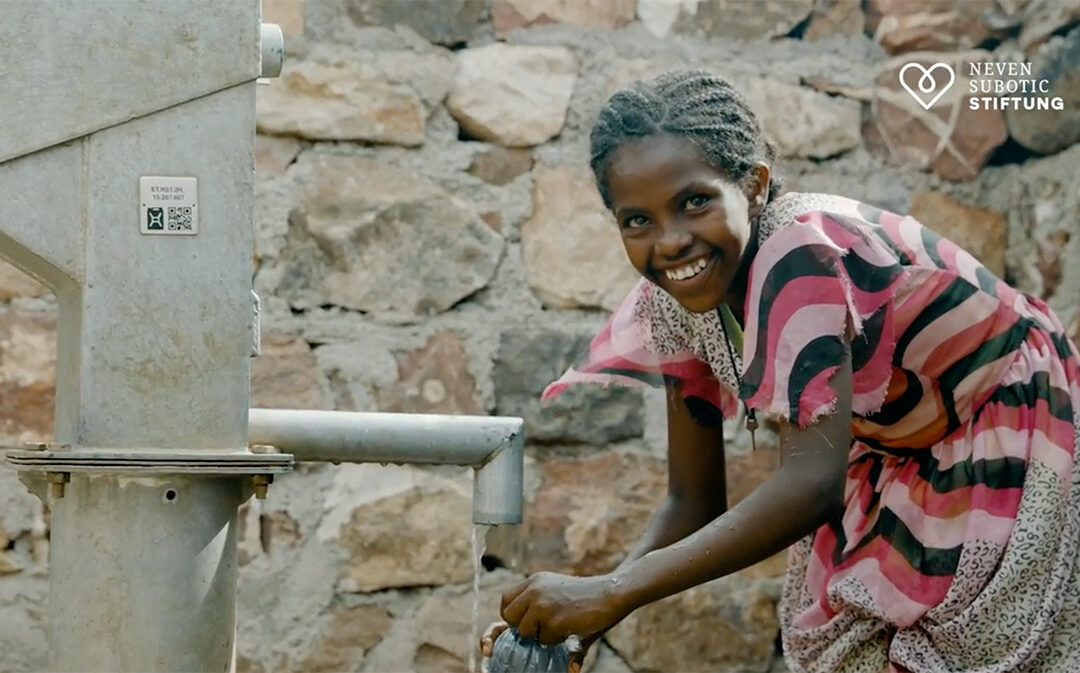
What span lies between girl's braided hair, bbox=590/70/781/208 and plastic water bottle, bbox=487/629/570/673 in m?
0.47

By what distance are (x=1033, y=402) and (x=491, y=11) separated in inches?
43.3

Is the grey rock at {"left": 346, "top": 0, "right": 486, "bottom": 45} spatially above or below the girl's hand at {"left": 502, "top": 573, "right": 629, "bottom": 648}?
above

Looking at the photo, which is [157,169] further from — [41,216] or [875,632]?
[875,632]

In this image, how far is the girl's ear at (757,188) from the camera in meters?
1.49

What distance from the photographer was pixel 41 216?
1180mm

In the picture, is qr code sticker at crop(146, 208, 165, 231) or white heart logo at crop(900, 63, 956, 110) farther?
white heart logo at crop(900, 63, 956, 110)

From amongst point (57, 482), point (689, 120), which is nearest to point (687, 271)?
point (689, 120)

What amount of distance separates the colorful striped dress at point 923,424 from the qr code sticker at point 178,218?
544mm

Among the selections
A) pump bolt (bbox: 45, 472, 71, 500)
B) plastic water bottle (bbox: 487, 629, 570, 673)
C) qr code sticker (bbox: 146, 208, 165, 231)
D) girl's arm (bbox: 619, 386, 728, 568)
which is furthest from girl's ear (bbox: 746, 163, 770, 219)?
pump bolt (bbox: 45, 472, 71, 500)

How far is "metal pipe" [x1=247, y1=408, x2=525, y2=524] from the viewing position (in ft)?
4.54

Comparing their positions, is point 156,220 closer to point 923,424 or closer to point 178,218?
point 178,218

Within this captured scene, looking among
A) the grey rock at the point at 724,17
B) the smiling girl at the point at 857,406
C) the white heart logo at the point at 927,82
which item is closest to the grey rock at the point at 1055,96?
the white heart logo at the point at 927,82

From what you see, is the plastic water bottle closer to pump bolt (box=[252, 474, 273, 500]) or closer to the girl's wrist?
the girl's wrist

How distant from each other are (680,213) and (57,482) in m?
0.64
